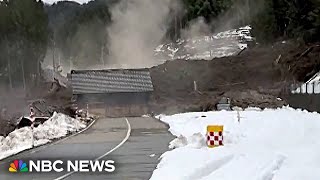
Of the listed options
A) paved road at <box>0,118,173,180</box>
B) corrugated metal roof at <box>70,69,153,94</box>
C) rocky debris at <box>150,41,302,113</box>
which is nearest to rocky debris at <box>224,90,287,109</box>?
rocky debris at <box>150,41,302,113</box>

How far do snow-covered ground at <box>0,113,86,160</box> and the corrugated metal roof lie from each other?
37.7 metres

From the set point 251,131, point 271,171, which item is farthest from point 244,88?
point 271,171

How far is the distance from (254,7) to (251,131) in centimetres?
9296

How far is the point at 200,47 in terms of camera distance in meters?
120

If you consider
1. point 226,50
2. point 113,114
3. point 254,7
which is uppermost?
point 254,7

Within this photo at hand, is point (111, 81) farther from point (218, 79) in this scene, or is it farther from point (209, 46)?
point (209, 46)

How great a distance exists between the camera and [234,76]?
286 feet

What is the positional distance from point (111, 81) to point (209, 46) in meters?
41.9

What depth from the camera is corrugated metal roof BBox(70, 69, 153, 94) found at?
79688mm

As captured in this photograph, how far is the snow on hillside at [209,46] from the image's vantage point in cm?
11184

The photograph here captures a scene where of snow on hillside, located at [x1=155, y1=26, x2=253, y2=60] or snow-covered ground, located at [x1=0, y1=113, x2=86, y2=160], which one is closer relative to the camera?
snow-covered ground, located at [x1=0, y1=113, x2=86, y2=160]

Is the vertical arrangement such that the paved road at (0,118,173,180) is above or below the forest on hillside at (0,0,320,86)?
below

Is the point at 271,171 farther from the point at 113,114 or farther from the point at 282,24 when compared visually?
the point at 282,24

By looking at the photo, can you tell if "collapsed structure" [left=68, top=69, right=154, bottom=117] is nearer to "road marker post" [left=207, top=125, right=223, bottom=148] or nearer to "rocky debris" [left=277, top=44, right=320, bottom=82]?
"rocky debris" [left=277, top=44, right=320, bottom=82]
